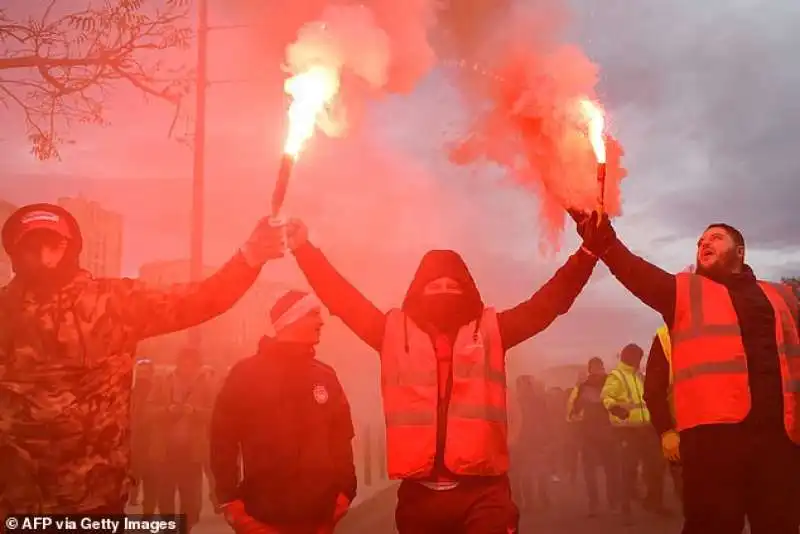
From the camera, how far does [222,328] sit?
5.77m

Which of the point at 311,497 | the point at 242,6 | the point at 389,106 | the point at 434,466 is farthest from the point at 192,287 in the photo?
the point at 242,6

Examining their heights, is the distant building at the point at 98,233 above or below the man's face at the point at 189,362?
above

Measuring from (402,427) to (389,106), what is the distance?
2309 millimetres

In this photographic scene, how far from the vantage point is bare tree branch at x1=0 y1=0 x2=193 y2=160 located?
523cm

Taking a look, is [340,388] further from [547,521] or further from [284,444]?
[547,521]

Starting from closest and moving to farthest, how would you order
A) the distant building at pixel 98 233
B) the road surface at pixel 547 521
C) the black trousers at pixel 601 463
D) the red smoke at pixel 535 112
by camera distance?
the red smoke at pixel 535 112 → the distant building at pixel 98 233 → the road surface at pixel 547 521 → the black trousers at pixel 601 463

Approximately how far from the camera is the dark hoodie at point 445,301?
3.67 meters

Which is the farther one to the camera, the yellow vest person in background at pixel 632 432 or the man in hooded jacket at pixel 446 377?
the yellow vest person in background at pixel 632 432

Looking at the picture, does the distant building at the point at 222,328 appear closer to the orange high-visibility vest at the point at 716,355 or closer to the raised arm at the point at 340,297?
the raised arm at the point at 340,297

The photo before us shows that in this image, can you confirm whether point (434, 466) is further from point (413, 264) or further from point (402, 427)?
point (413, 264)

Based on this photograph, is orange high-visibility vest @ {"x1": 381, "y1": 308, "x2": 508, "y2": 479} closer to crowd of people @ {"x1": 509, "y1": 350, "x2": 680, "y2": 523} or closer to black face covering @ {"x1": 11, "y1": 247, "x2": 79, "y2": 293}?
black face covering @ {"x1": 11, "y1": 247, "x2": 79, "y2": 293}

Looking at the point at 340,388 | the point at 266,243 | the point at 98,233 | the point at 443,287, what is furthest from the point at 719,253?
the point at 98,233

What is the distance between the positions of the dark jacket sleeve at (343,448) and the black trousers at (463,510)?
1.18ft

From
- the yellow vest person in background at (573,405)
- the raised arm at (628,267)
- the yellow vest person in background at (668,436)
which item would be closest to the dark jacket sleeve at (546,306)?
the raised arm at (628,267)
